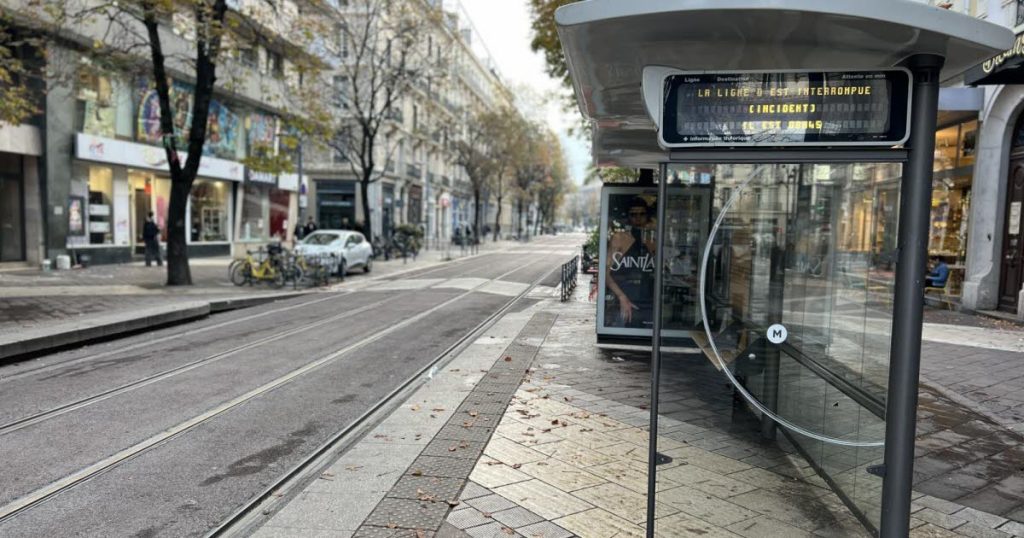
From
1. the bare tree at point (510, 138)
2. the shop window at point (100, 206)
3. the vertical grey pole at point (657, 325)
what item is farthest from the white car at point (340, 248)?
the bare tree at point (510, 138)

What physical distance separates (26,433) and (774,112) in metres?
6.27

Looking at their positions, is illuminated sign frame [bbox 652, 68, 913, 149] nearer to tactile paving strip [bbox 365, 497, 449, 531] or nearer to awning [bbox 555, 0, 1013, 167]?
awning [bbox 555, 0, 1013, 167]

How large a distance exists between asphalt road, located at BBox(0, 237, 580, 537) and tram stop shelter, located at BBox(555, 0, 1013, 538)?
3.17 meters

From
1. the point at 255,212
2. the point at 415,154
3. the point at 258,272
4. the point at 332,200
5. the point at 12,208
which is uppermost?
the point at 415,154

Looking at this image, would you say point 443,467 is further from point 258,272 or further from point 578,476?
point 258,272

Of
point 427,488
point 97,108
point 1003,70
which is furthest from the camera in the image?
point 97,108

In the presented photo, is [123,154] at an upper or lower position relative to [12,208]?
upper

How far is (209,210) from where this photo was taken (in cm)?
2816

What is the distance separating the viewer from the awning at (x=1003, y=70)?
10164mm

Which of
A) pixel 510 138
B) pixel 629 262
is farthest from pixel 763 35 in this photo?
pixel 510 138

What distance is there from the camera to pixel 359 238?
2483 centimetres

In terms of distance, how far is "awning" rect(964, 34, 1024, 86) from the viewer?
400 inches

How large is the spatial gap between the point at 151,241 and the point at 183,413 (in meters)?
18.5

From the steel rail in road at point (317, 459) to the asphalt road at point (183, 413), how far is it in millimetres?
108
